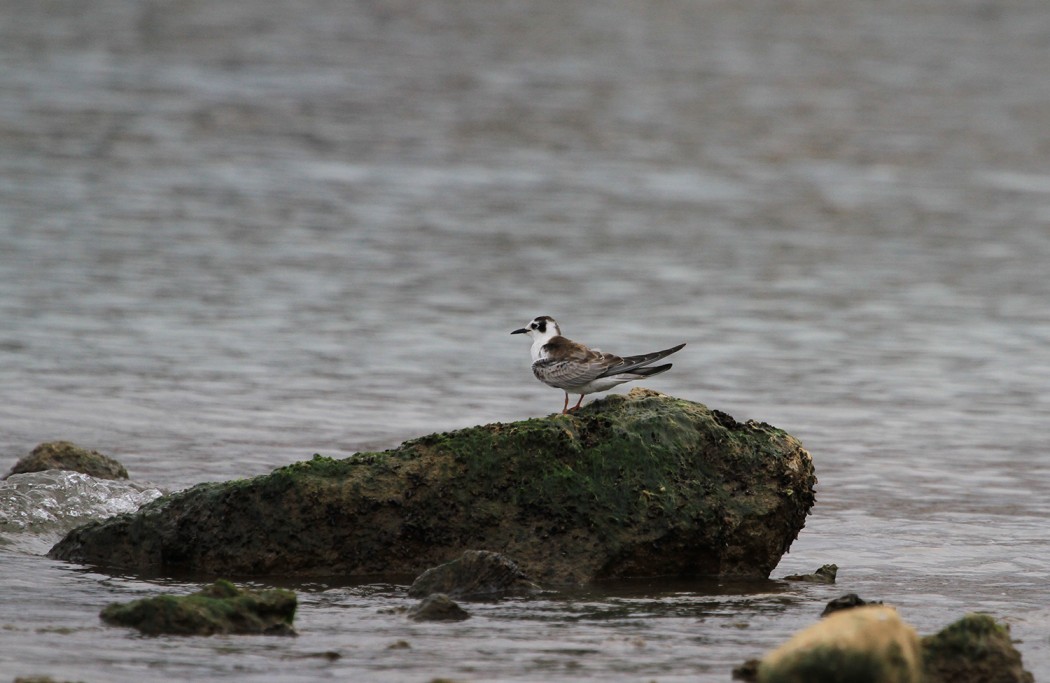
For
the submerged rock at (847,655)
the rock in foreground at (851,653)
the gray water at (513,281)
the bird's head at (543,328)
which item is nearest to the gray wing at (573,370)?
the bird's head at (543,328)

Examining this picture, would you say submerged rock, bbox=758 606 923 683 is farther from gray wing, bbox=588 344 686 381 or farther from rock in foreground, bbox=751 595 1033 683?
gray wing, bbox=588 344 686 381

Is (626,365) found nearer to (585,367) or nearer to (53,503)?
(585,367)

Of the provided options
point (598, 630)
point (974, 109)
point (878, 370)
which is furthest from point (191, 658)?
point (974, 109)

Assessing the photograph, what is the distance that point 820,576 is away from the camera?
9.69m

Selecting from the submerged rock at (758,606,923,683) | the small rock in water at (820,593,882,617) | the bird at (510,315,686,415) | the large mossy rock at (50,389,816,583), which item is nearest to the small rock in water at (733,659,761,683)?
the submerged rock at (758,606,923,683)

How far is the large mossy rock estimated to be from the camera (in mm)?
9281

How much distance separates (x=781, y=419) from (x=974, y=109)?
22680 mm

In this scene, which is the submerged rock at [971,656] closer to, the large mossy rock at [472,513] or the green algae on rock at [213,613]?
the large mossy rock at [472,513]

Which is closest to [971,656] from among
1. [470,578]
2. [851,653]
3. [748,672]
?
[748,672]

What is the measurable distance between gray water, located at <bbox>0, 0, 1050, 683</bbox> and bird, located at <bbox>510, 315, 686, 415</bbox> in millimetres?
1443

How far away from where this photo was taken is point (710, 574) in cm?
967

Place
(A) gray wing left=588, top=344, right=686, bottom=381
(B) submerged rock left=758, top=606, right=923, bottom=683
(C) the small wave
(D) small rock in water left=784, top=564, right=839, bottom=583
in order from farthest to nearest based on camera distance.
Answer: (A) gray wing left=588, top=344, right=686, bottom=381 → (C) the small wave → (D) small rock in water left=784, top=564, right=839, bottom=583 → (B) submerged rock left=758, top=606, right=923, bottom=683

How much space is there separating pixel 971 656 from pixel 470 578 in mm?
2666

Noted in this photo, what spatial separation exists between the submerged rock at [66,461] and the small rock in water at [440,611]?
382 cm
